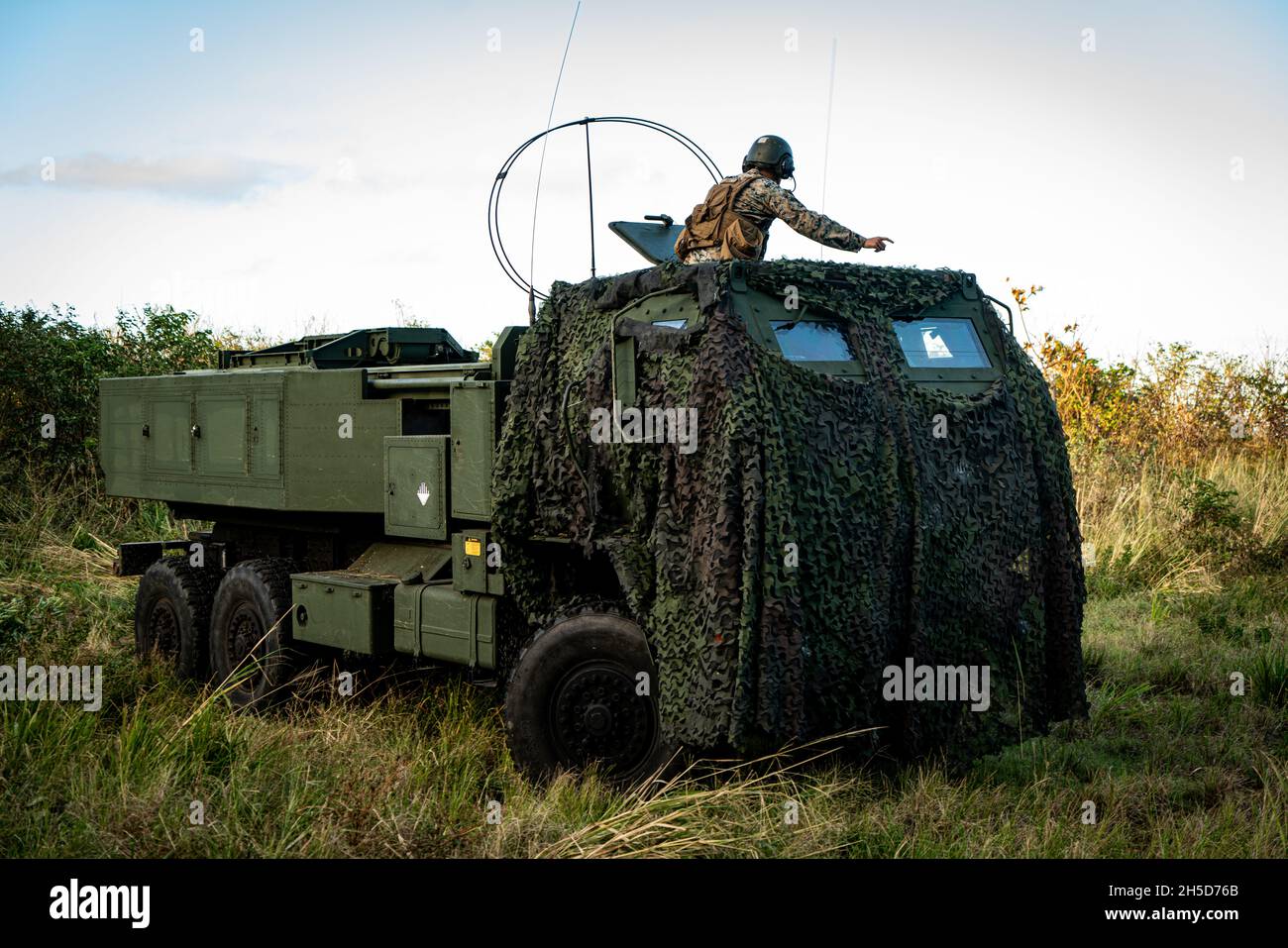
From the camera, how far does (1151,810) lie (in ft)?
20.1

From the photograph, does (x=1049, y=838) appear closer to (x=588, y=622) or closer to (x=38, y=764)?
(x=588, y=622)

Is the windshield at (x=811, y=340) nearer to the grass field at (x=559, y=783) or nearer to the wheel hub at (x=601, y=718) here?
the wheel hub at (x=601, y=718)

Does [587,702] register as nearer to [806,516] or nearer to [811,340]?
[806,516]

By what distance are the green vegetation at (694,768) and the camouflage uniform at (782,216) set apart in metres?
2.59

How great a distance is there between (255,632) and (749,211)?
4389mm

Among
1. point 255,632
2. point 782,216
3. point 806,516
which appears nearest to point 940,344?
point 782,216

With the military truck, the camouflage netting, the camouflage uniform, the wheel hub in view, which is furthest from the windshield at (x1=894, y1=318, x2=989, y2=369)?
the wheel hub

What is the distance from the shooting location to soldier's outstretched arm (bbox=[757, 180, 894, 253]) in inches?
261

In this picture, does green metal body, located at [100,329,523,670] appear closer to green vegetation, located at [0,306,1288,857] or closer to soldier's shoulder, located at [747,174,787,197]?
green vegetation, located at [0,306,1288,857]

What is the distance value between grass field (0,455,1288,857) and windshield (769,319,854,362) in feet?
5.82

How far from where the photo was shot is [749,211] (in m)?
7.01

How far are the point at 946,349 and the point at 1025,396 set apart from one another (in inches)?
17.6
